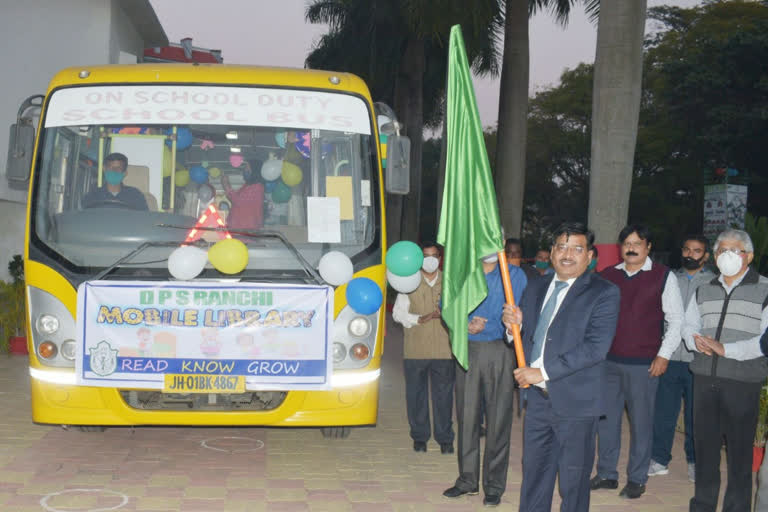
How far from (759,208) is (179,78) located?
27199 millimetres

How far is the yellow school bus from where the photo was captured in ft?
20.2

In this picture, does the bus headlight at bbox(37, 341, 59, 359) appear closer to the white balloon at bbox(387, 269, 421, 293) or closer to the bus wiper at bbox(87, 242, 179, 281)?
the bus wiper at bbox(87, 242, 179, 281)

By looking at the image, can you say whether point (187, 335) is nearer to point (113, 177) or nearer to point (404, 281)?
point (113, 177)

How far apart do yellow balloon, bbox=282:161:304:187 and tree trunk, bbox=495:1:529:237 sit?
11207 millimetres

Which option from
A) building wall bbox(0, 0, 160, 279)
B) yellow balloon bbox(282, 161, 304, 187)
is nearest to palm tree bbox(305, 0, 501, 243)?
building wall bbox(0, 0, 160, 279)

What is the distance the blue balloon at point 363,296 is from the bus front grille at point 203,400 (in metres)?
0.80

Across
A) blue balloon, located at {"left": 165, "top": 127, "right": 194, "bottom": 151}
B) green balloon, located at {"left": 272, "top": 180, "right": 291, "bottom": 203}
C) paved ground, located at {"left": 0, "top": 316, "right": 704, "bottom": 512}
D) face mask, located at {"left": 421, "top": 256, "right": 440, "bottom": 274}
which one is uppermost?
blue balloon, located at {"left": 165, "top": 127, "right": 194, "bottom": 151}

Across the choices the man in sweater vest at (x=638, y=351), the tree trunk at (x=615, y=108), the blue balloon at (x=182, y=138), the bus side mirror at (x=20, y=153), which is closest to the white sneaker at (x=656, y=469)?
the man in sweater vest at (x=638, y=351)

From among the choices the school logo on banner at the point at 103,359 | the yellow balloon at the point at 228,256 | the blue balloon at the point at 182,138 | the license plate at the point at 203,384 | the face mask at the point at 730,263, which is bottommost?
the license plate at the point at 203,384

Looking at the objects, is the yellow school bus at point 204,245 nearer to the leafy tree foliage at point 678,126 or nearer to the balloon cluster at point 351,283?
the balloon cluster at point 351,283

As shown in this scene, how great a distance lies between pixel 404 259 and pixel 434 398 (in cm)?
152

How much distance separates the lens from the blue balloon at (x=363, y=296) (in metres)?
6.30

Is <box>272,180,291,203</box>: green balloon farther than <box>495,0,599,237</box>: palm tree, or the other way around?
<box>495,0,599,237</box>: palm tree

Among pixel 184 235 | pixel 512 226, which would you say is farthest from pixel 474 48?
pixel 184 235
